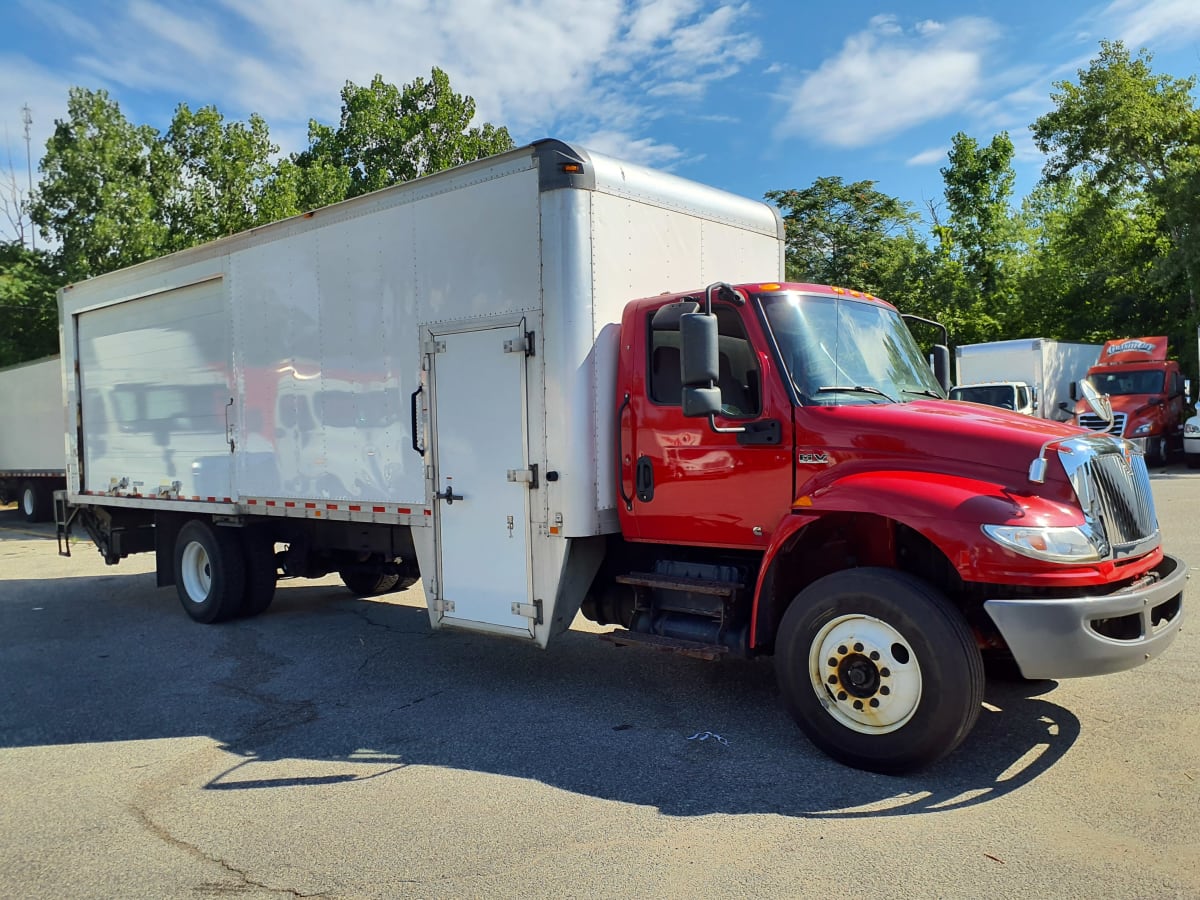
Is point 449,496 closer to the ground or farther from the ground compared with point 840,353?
closer to the ground

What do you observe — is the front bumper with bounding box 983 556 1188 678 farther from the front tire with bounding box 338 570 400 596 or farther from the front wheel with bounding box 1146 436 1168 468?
the front wheel with bounding box 1146 436 1168 468

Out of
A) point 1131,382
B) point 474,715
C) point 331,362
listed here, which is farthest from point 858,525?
point 1131,382

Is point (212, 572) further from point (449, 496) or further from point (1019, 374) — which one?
point (1019, 374)

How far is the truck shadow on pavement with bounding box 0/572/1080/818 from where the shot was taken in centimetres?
454

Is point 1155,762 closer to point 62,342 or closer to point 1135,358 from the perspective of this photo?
point 62,342

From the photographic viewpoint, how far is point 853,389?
5.21 metres

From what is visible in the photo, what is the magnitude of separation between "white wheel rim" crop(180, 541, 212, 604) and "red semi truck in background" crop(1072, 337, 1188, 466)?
19364mm

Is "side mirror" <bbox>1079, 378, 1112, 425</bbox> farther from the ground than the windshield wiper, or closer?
closer

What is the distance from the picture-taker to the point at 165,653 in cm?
789

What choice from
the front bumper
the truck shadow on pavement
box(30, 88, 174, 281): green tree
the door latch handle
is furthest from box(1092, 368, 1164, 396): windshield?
box(30, 88, 174, 281): green tree

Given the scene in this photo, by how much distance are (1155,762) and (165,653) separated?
717 centimetres

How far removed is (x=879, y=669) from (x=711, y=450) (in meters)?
1.54

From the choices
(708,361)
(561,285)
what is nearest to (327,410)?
(561,285)

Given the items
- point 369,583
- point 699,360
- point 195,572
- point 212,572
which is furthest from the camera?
point 369,583
